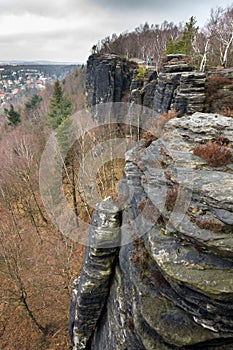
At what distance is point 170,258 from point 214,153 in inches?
130

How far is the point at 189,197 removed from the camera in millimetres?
5363

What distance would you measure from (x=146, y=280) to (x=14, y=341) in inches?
551

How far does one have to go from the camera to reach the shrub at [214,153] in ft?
20.6

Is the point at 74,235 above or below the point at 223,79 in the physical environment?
below

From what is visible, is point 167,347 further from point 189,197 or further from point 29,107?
point 29,107

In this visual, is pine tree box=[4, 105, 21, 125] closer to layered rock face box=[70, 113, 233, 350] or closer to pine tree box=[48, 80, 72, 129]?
pine tree box=[48, 80, 72, 129]

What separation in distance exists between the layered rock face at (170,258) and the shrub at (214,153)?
6.3 inches

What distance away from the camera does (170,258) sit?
4.95 metres

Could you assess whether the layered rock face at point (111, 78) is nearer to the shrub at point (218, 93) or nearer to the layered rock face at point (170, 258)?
the shrub at point (218, 93)

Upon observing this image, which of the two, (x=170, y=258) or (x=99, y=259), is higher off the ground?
(x=170, y=258)

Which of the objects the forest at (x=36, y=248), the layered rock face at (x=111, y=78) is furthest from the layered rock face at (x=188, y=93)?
the layered rock face at (x=111, y=78)

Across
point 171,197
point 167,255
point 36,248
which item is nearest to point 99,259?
point 167,255

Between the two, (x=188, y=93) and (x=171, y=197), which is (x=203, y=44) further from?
(x=171, y=197)

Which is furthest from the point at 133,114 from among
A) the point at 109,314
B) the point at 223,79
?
the point at 109,314
